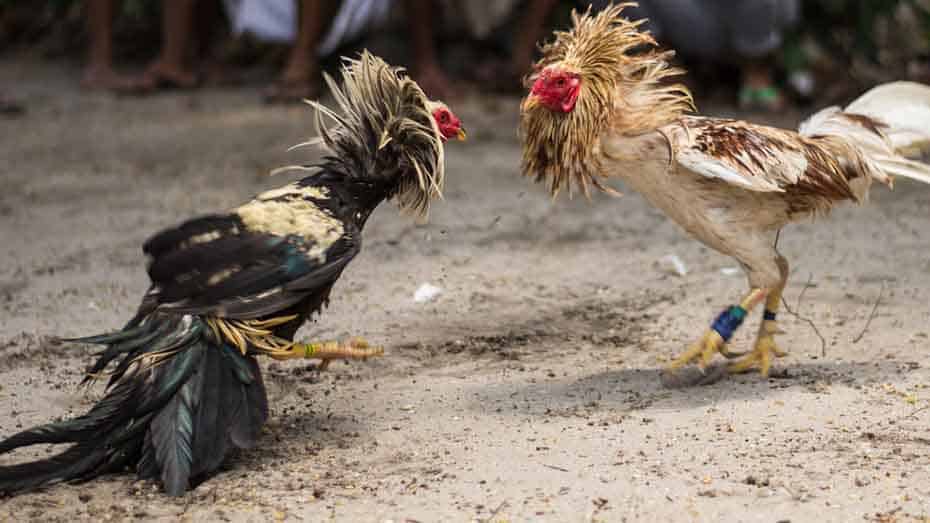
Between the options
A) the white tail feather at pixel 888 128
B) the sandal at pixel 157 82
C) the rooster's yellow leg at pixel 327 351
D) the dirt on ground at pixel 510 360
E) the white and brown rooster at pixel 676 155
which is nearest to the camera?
the dirt on ground at pixel 510 360

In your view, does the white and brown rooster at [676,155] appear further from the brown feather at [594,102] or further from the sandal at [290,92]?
the sandal at [290,92]

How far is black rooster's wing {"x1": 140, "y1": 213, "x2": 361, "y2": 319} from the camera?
3734 millimetres

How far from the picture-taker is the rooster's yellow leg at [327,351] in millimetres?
3908

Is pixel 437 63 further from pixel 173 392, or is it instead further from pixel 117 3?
pixel 173 392

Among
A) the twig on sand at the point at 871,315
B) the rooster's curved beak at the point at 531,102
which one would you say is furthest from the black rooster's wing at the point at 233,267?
the twig on sand at the point at 871,315

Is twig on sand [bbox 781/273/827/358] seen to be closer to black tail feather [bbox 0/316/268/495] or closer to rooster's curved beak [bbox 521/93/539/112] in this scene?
rooster's curved beak [bbox 521/93/539/112]

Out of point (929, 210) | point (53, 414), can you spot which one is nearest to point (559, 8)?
point (929, 210)

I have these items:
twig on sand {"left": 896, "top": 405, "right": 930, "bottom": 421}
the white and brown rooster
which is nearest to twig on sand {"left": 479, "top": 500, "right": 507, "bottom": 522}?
the white and brown rooster

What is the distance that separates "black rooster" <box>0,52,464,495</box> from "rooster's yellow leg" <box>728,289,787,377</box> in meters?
1.39

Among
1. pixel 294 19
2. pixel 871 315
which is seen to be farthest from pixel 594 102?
pixel 294 19

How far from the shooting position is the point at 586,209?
22.7ft

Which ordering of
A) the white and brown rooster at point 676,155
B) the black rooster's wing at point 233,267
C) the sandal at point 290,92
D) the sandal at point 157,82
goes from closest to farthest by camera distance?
the black rooster's wing at point 233,267 → the white and brown rooster at point 676,155 → the sandal at point 290,92 → the sandal at point 157,82

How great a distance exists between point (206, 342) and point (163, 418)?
0.27 meters

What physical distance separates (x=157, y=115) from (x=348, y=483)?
6.05 m
